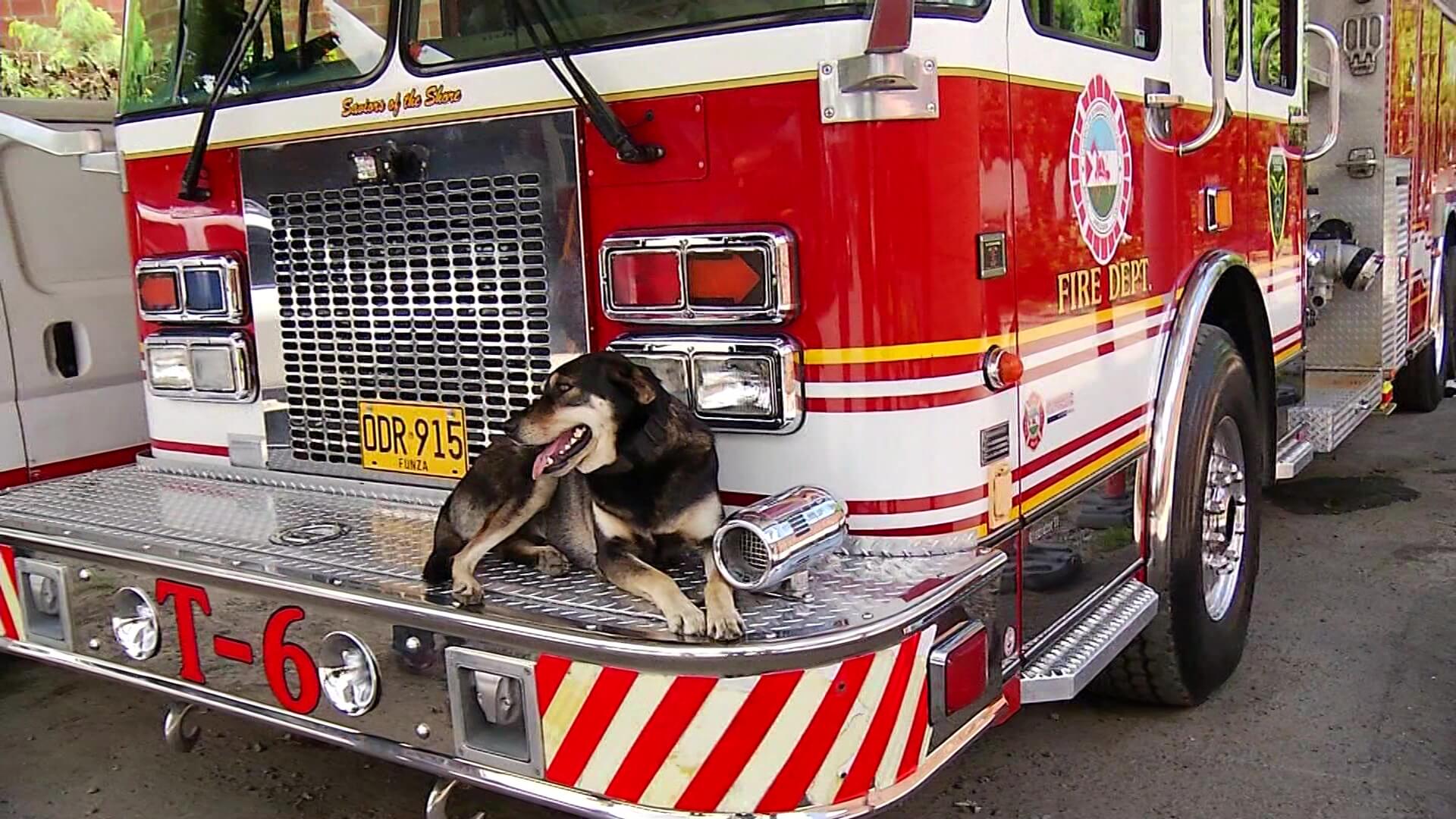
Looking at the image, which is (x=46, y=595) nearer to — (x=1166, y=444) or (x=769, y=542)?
(x=769, y=542)

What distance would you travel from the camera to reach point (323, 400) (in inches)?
130

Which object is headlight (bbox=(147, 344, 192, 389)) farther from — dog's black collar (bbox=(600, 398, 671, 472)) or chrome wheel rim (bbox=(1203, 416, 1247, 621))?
chrome wheel rim (bbox=(1203, 416, 1247, 621))

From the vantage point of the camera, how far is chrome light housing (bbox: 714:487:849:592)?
2.23m

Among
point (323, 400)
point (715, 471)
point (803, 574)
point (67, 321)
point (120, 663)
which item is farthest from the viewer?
point (67, 321)

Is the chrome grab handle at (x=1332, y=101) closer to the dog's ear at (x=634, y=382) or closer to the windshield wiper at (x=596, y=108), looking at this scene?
the windshield wiper at (x=596, y=108)

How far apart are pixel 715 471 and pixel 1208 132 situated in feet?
5.50

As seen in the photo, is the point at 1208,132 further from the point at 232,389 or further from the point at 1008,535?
the point at 232,389

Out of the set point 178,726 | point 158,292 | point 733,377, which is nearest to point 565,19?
point 733,377

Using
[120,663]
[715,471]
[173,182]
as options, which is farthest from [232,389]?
[715,471]

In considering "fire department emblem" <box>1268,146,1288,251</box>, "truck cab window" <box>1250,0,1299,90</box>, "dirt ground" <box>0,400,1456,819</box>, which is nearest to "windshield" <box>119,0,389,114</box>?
"dirt ground" <box>0,400,1456,819</box>

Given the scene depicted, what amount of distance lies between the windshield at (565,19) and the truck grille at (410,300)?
299 mm

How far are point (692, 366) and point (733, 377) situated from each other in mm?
91

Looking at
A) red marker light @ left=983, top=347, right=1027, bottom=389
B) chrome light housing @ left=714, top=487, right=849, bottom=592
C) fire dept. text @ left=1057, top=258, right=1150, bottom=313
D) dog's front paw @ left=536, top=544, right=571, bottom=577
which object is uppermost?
fire dept. text @ left=1057, top=258, right=1150, bottom=313

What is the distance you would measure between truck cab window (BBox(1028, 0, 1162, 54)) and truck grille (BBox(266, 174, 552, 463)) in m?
1.14
